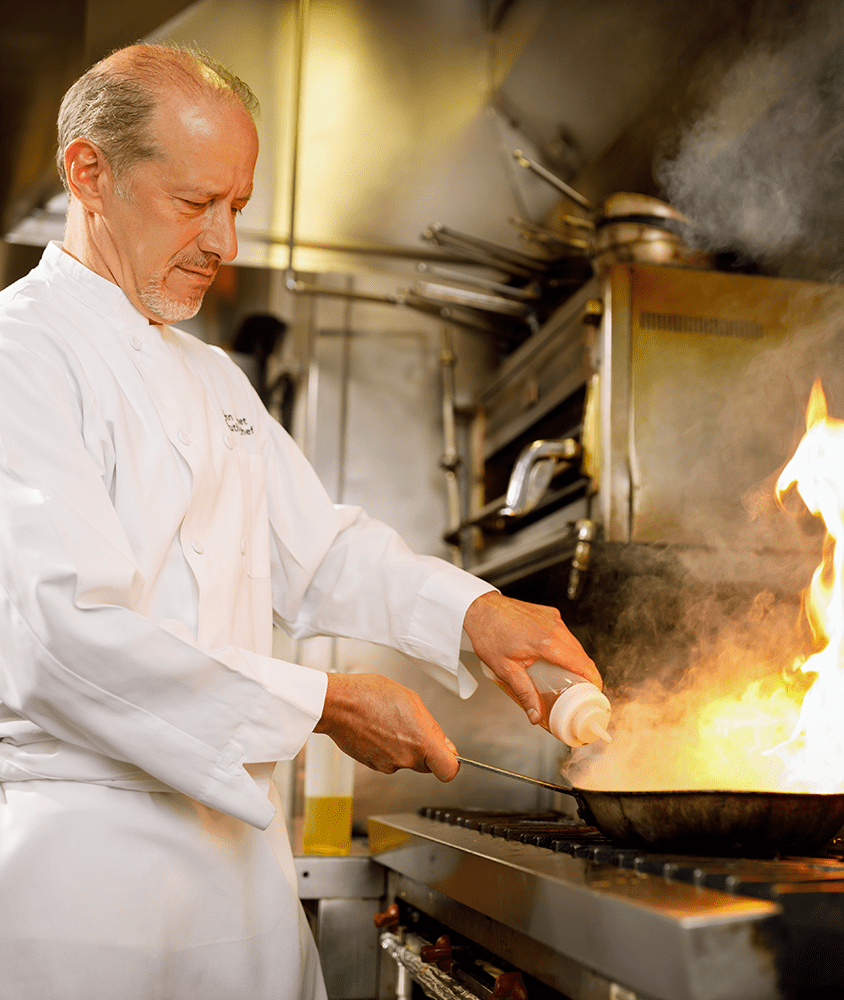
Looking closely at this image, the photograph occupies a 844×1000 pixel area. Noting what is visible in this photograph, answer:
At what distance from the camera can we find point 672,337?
5.65 ft

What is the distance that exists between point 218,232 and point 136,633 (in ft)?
1.82

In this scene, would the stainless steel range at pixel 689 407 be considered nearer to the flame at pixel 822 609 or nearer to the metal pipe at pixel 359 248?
the flame at pixel 822 609

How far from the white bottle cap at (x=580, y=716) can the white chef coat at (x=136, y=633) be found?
260 mm

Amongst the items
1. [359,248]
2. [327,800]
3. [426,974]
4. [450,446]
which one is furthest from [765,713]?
[359,248]

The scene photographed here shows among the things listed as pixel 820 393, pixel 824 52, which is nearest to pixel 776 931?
pixel 820 393

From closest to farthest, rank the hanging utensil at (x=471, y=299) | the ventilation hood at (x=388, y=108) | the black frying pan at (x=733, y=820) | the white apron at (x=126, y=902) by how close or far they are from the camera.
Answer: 1. the black frying pan at (x=733, y=820)
2. the white apron at (x=126, y=902)
3. the ventilation hood at (x=388, y=108)
4. the hanging utensil at (x=471, y=299)

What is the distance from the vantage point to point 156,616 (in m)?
1.13

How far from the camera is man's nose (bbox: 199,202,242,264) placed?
3.99 ft

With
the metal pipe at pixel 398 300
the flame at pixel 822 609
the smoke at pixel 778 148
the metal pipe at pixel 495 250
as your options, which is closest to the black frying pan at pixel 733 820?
the flame at pixel 822 609

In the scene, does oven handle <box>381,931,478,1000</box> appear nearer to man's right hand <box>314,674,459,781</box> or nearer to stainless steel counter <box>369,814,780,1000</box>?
stainless steel counter <box>369,814,780,1000</box>

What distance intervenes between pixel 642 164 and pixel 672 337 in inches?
28.1

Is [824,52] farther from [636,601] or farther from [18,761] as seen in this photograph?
[18,761]

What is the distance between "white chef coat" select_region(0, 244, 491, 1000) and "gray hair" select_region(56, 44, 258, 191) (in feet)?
0.52

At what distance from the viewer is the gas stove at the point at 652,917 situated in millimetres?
658
